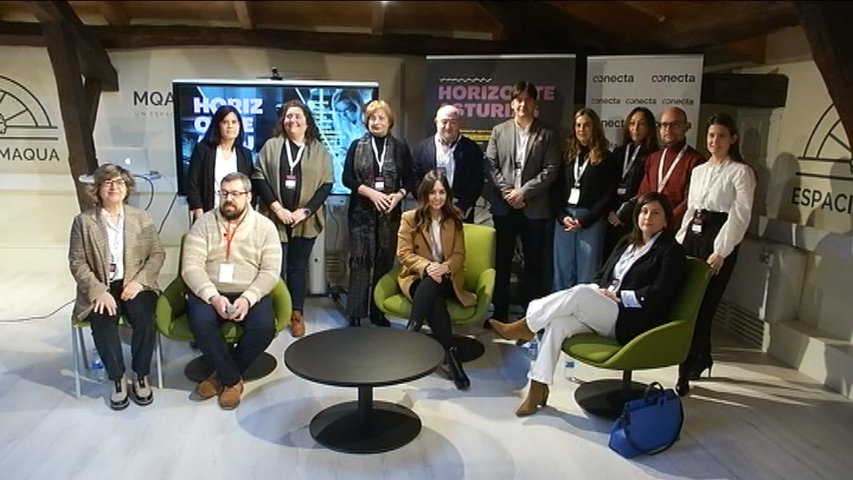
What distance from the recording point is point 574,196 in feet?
11.6

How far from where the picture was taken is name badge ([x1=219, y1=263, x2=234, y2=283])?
9.53 feet

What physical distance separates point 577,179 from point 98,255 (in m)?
2.35

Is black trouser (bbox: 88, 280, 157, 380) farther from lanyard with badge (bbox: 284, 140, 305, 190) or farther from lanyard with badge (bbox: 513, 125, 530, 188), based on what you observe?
lanyard with badge (bbox: 513, 125, 530, 188)

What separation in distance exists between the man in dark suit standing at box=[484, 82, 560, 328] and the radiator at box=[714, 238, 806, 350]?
3.80ft

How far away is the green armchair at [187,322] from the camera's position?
9.36ft

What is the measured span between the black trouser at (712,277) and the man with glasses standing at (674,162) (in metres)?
0.20

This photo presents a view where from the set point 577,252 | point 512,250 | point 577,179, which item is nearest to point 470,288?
point 512,250

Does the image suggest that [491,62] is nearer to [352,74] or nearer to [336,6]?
[352,74]

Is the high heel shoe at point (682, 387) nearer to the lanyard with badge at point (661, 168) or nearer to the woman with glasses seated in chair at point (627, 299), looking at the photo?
the woman with glasses seated in chair at point (627, 299)

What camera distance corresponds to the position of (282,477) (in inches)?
89.6

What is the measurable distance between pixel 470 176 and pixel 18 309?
9.64 feet

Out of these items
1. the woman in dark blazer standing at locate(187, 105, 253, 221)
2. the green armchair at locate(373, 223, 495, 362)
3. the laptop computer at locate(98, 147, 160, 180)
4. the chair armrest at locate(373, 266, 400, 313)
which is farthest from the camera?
the laptop computer at locate(98, 147, 160, 180)

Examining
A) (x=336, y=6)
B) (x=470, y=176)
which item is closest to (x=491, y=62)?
(x=470, y=176)

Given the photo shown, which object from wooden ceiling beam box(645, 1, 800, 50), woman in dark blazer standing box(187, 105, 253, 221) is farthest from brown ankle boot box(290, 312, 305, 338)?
wooden ceiling beam box(645, 1, 800, 50)
